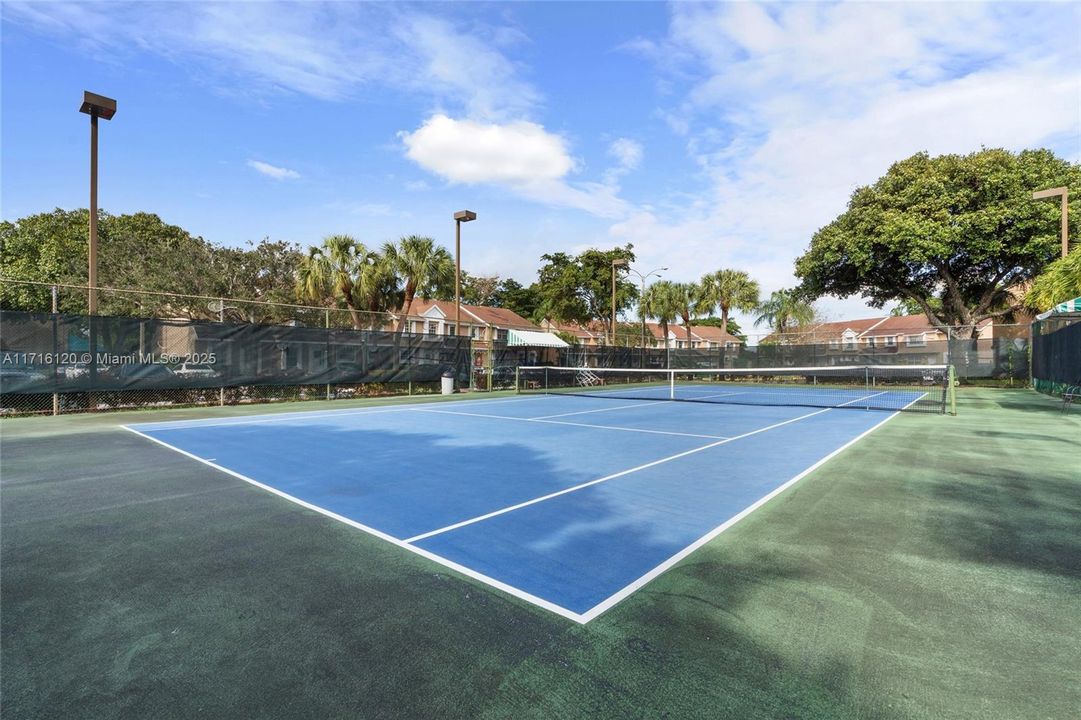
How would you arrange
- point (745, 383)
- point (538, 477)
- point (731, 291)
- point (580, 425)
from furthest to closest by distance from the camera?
point (731, 291) < point (745, 383) < point (580, 425) < point (538, 477)

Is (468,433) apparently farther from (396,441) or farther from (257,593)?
(257,593)

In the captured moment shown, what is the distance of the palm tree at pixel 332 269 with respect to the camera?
2709 centimetres

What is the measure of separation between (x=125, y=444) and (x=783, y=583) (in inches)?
383

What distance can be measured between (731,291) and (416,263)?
90.7 ft

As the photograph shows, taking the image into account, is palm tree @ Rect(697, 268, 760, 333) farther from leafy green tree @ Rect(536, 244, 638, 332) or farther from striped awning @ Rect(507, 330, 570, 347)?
striped awning @ Rect(507, 330, 570, 347)

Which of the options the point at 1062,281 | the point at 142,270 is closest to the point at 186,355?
the point at 142,270

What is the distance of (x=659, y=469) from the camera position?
654 cm

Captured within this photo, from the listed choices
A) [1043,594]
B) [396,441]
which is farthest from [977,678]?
[396,441]

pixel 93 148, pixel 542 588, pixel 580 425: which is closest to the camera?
pixel 542 588

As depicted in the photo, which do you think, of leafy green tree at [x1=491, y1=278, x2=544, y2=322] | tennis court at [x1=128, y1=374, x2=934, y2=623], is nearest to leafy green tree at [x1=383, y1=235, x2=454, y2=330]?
tennis court at [x1=128, y1=374, x2=934, y2=623]

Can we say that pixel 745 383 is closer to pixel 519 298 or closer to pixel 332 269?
pixel 332 269

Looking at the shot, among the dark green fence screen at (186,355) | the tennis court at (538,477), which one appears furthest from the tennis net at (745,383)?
the tennis court at (538,477)

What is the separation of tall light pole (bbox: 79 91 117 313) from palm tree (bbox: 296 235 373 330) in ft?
45.2

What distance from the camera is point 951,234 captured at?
25594mm
